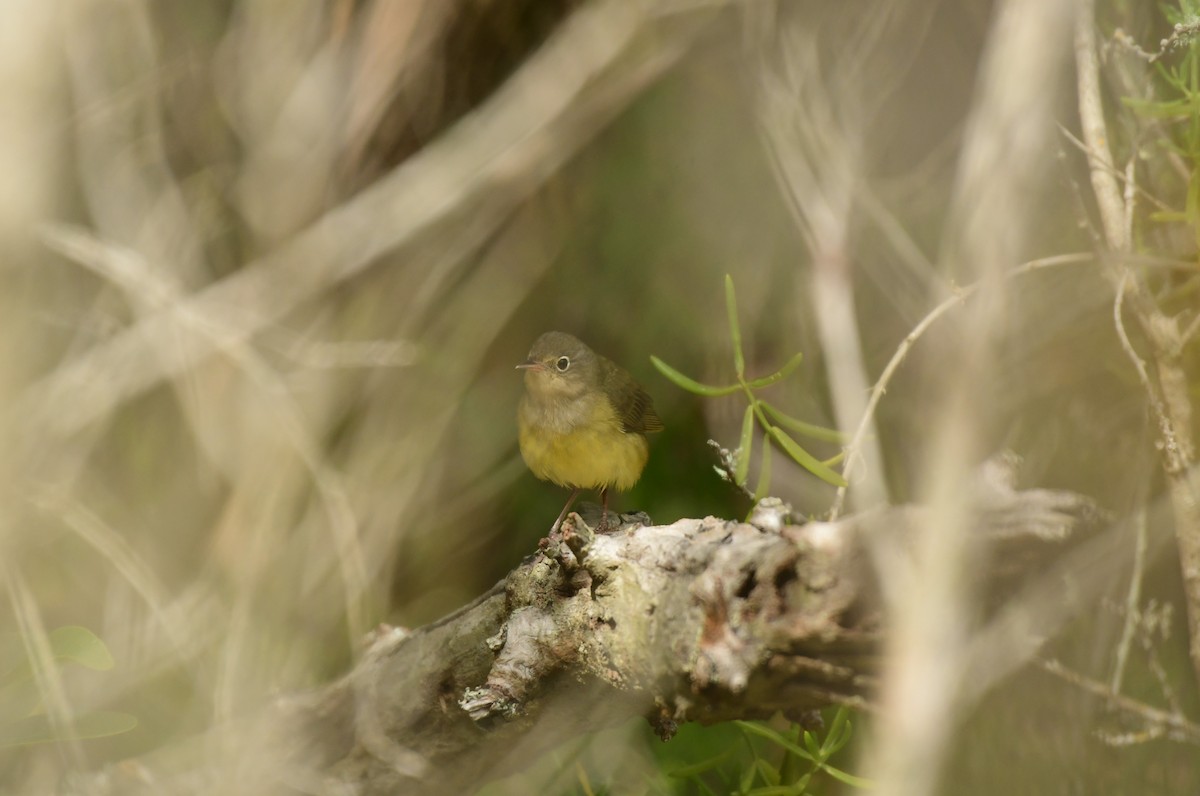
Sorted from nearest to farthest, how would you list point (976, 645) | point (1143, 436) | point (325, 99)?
point (976, 645) → point (1143, 436) → point (325, 99)

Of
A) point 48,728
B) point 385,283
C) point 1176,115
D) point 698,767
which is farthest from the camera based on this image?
point 385,283

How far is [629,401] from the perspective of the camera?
276cm

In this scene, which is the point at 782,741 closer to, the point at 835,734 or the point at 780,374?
the point at 835,734

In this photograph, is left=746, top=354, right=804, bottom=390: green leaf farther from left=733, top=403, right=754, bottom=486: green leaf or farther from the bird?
the bird

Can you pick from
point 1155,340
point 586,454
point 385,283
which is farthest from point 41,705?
point 1155,340

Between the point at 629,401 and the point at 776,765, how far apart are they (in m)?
1.05

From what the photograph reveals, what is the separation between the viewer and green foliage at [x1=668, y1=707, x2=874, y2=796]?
1.86m

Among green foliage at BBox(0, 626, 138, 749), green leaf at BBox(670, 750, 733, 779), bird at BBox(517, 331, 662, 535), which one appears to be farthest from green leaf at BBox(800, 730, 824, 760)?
green foliage at BBox(0, 626, 138, 749)

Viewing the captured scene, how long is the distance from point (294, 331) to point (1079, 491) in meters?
2.37

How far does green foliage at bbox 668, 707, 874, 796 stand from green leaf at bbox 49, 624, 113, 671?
4.15 feet

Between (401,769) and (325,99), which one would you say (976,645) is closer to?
A: (401,769)

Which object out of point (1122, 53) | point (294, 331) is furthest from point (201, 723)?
point (1122, 53)

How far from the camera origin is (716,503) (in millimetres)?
2766

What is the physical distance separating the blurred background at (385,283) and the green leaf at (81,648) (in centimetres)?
5
